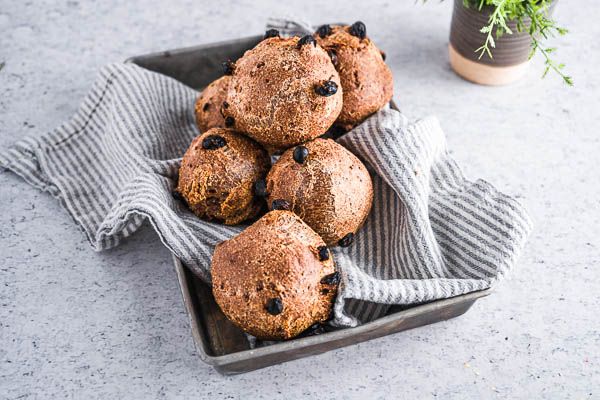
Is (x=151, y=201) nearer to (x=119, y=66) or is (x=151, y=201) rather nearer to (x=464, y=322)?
(x=119, y=66)

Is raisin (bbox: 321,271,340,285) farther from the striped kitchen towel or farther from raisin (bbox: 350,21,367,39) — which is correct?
raisin (bbox: 350,21,367,39)

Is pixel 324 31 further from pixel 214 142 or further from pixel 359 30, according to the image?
pixel 214 142

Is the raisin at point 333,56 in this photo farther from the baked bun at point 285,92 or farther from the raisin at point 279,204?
the raisin at point 279,204

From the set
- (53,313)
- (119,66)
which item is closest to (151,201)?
(53,313)

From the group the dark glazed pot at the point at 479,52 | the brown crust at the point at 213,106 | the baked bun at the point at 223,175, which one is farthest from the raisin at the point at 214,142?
the dark glazed pot at the point at 479,52

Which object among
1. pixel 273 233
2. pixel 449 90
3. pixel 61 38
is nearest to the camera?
pixel 273 233

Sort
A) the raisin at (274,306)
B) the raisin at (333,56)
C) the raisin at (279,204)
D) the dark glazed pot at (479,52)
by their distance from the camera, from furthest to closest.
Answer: the dark glazed pot at (479,52) → the raisin at (333,56) → the raisin at (279,204) → the raisin at (274,306)

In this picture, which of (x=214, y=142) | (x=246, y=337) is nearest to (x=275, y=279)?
(x=246, y=337)

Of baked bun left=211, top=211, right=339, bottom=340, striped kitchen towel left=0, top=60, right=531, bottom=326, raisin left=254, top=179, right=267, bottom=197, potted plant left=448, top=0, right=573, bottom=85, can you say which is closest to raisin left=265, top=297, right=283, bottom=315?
baked bun left=211, top=211, right=339, bottom=340
